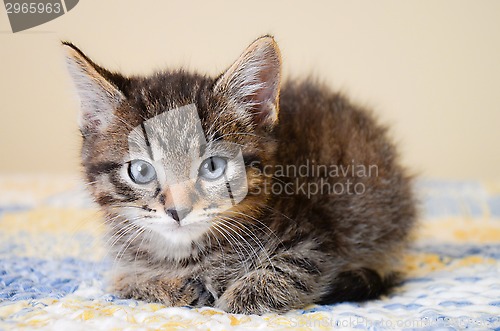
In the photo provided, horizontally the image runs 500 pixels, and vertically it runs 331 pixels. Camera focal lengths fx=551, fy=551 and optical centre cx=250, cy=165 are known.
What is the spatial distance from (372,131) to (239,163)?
653mm

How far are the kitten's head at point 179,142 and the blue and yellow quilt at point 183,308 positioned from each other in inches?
7.4

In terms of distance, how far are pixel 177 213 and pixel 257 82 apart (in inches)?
16.7

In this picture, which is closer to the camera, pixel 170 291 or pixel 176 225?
pixel 176 225

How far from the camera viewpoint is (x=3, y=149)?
3031 mm

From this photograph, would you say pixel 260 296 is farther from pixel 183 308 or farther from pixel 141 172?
pixel 141 172

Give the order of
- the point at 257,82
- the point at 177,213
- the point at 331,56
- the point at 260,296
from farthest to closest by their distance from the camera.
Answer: the point at 331,56, the point at 257,82, the point at 260,296, the point at 177,213

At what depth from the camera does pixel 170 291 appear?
1.35m

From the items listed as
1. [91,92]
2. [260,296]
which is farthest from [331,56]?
[260,296]

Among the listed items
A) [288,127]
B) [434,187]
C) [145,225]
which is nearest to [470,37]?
[434,187]

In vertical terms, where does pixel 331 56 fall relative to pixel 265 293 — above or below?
above

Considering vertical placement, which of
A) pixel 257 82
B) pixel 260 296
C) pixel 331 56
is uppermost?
→ pixel 331 56

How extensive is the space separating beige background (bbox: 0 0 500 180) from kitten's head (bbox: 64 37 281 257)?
0.68m

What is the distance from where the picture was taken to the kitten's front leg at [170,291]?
1.34m

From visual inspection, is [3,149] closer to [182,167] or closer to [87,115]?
[87,115]
